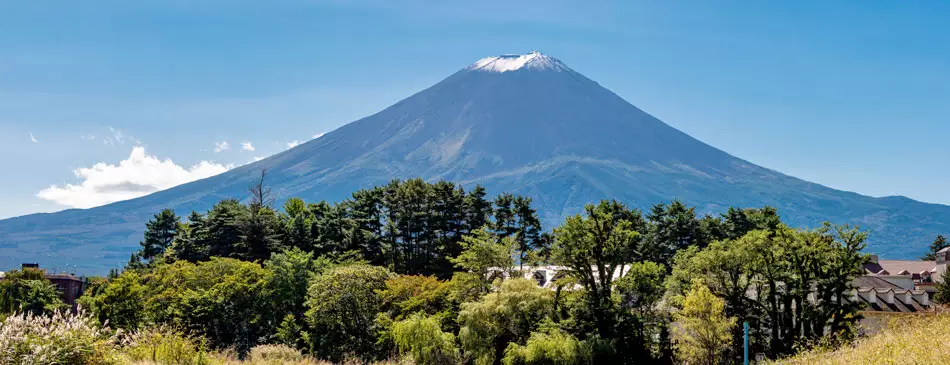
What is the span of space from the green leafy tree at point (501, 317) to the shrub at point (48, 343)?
24.6 meters

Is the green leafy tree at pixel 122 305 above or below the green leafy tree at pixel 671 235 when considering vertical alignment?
below

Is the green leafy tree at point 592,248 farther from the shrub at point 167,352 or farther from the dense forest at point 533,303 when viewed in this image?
the shrub at point 167,352

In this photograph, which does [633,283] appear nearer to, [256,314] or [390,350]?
[390,350]

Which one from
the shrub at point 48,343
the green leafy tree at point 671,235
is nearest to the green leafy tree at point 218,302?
the shrub at point 48,343

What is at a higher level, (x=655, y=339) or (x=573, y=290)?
(x=573, y=290)

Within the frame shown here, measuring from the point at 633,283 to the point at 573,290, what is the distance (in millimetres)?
4154

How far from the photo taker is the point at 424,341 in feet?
131

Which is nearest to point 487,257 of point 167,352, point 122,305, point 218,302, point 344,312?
point 344,312

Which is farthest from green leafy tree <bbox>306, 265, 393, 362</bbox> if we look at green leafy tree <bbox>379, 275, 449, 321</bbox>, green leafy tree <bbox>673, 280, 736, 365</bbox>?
green leafy tree <bbox>673, 280, 736, 365</bbox>

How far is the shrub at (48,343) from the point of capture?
16.3 meters

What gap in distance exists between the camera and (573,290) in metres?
45.8

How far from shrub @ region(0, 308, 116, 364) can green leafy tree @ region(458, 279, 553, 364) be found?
24.6 metres

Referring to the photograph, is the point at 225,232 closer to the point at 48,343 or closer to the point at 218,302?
the point at 218,302

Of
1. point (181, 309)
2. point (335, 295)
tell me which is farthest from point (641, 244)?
point (181, 309)
